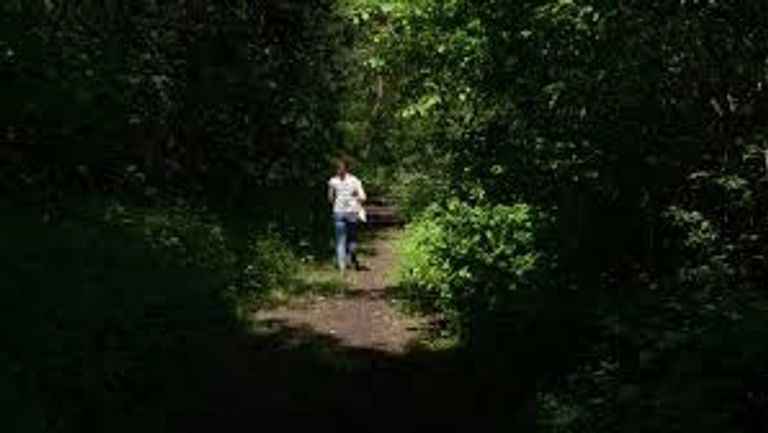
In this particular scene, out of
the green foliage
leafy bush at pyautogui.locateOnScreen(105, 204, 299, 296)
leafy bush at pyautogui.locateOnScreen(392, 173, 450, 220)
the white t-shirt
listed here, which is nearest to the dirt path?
leafy bush at pyautogui.locateOnScreen(105, 204, 299, 296)

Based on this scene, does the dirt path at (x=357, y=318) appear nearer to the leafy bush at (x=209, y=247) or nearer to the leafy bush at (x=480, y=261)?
the leafy bush at (x=480, y=261)

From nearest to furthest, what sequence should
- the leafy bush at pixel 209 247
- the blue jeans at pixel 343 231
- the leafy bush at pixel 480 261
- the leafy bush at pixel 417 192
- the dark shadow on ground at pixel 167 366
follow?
the dark shadow on ground at pixel 167 366 → the leafy bush at pixel 480 261 → the leafy bush at pixel 209 247 → the leafy bush at pixel 417 192 → the blue jeans at pixel 343 231

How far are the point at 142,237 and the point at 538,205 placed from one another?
5660mm

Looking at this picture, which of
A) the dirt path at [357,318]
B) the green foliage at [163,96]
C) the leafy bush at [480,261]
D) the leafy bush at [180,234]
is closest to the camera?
the leafy bush at [480,261]

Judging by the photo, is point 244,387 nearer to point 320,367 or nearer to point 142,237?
point 320,367

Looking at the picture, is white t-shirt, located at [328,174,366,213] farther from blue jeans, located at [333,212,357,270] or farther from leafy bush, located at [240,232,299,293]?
leafy bush, located at [240,232,299,293]

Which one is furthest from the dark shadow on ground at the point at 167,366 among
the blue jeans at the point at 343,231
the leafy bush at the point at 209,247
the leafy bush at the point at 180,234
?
the blue jeans at the point at 343,231

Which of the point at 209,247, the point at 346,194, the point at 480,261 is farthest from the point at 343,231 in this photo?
the point at 480,261

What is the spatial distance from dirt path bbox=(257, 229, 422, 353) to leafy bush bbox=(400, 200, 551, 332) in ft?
1.98

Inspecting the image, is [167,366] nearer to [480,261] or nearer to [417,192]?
[480,261]

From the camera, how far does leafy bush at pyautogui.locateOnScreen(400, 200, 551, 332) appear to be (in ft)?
44.2

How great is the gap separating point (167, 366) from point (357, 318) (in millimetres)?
5570

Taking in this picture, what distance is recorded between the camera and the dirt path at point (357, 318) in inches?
619

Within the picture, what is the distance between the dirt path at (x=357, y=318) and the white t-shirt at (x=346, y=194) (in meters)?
1.25
